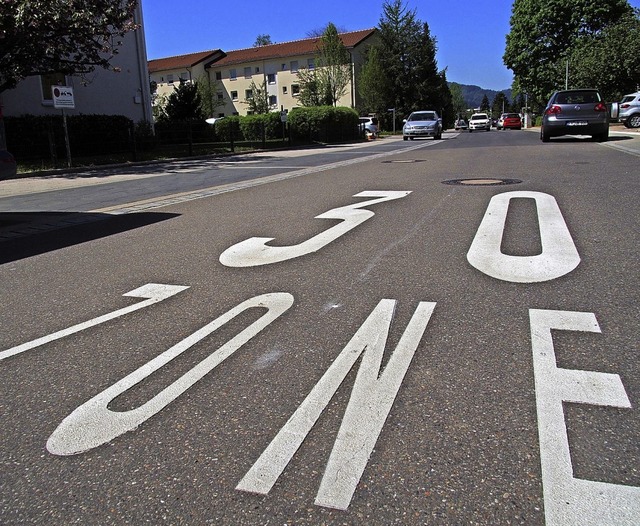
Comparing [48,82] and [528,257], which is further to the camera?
[48,82]

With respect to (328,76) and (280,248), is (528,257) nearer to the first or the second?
(280,248)

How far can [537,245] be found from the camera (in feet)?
16.7

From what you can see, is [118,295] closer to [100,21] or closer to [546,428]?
[546,428]

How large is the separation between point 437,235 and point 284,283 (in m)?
2.09

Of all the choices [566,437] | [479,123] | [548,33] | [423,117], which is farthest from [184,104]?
[548,33]

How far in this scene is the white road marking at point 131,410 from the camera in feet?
7.58

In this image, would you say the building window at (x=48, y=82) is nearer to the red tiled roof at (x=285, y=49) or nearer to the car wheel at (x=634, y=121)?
the car wheel at (x=634, y=121)

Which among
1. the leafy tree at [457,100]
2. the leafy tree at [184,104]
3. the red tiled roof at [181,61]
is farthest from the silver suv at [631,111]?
the leafy tree at [457,100]

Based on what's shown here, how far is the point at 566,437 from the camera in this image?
2199 millimetres

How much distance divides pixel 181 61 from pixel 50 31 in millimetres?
67723

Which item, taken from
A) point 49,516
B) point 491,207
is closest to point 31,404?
point 49,516

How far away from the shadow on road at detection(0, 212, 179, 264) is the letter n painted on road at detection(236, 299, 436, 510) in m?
4.19

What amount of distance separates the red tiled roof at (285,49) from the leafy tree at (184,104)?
38210 mm

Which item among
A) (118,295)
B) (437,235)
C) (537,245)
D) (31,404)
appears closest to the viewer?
(31,404)
